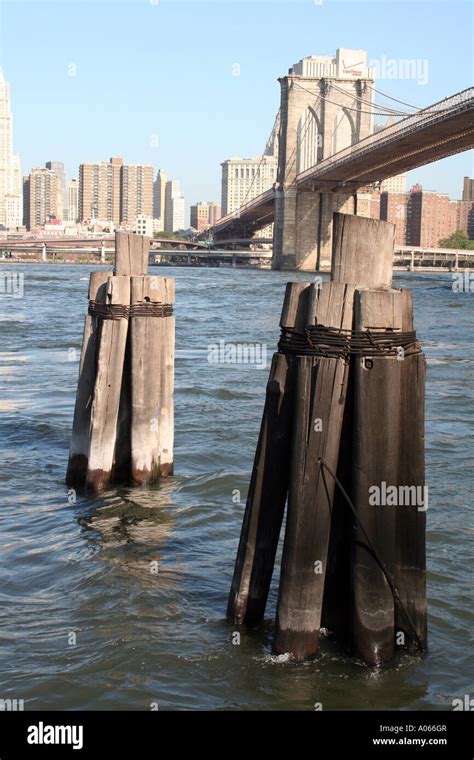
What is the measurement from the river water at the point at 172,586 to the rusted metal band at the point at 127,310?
1.38m

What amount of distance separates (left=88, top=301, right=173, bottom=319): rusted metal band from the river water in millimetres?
1380

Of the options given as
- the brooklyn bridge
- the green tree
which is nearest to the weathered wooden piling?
the brooklyn bridge

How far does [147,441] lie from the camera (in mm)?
8273

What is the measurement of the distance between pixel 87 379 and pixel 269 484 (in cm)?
350

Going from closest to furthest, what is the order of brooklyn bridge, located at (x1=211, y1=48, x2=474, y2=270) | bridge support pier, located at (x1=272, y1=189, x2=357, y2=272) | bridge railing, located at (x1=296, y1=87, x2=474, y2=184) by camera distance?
bridge railing, located at (x1=296, y1=87, x2=474, y2=184) → brooklyn bridge, located at (x1=211, y1=48, x2=474, y2=270) → bridge support pier, located at (x1=272, y1=189, x2=357, y2=272)

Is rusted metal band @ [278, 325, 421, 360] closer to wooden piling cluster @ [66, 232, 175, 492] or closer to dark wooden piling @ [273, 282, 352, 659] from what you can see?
dark wooden piling @ [273, 282, 352, 659]

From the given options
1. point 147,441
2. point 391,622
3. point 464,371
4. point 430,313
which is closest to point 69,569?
point 147,441

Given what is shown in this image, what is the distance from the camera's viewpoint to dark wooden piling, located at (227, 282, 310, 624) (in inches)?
198

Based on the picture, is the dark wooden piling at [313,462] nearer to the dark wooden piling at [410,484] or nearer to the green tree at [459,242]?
the dark wooden piling at [410,484]

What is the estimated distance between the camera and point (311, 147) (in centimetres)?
9512

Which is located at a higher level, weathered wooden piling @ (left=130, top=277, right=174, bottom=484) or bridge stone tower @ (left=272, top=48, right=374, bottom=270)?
bridge stone tower @ (left=272, top=48, right=374, bottom=270)

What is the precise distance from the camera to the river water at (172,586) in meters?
4.96
